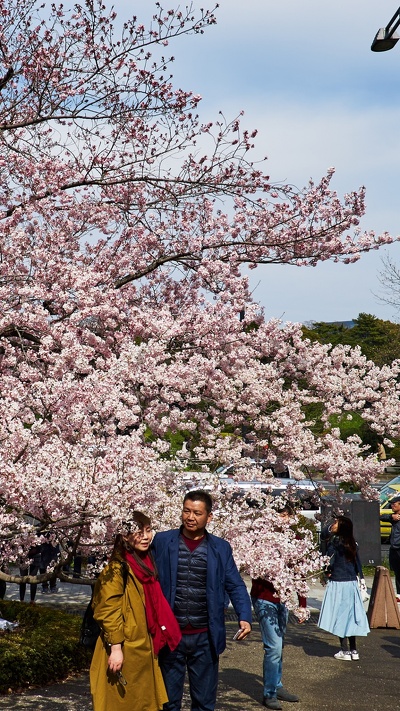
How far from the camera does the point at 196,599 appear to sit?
214 inches

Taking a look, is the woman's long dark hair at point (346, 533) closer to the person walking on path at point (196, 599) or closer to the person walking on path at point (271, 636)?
the person walking on path at point (271, 636)

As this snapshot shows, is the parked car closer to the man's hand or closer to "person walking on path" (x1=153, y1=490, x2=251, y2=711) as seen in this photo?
"person walking on path" (x1=153, y1=490, x2=251, y2=711)

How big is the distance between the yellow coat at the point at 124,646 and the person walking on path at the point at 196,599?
283 mm

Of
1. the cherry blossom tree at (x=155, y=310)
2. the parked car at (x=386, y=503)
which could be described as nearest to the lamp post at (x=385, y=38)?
the cherry blossom tree at (x=155, y=310)

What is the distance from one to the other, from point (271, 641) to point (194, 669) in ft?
8.26

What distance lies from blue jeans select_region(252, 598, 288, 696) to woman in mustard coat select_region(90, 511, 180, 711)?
8.86ft

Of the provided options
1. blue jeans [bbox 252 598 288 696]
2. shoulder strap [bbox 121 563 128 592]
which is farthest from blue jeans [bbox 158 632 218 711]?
blue jeans [bbox 252 598 288 696]

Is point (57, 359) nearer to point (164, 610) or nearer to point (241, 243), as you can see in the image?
point (164, 610)

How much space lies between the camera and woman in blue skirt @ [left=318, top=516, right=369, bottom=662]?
33.0 feet

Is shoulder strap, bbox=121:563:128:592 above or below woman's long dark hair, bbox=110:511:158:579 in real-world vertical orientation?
below

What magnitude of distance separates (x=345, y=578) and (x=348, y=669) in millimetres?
1143

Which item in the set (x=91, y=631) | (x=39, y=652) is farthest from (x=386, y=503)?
(x=91, y=631)

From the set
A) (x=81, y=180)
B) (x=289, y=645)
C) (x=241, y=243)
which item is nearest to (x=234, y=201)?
(x=241, y=243)

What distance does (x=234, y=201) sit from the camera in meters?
11.4
